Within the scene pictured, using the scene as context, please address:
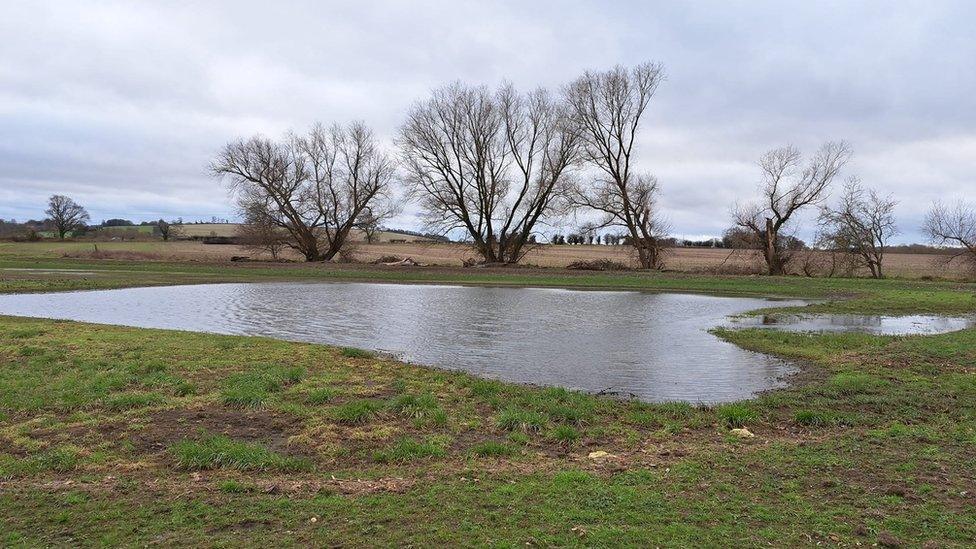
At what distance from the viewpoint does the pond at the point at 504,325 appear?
10.6 metres

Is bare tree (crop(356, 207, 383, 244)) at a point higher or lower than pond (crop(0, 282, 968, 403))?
higher

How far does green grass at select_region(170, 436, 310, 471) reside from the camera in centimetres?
573

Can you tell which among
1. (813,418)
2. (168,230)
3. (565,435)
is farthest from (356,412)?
(168,230)

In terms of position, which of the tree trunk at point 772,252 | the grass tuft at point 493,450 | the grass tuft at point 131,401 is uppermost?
the tree trunk at point 772,252

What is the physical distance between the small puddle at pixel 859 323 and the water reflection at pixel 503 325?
1.29 meters

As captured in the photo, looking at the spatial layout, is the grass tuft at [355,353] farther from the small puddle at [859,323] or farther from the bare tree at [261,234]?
the bare tree at [261,234]

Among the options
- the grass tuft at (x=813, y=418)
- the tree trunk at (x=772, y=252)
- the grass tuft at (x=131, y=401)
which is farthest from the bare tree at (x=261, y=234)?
the grass tuft at (x=813, y=418)

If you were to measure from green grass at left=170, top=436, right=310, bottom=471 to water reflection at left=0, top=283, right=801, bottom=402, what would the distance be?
4.90m

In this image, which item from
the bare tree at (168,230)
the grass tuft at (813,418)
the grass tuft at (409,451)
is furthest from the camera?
the bare tree at (168,230)

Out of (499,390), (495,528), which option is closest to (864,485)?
(495,528)

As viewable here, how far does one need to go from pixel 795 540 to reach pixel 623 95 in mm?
43731

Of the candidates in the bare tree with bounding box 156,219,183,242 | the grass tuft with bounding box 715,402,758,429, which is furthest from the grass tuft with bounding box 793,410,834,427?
the bare tree with bounding box 156,219,183,242

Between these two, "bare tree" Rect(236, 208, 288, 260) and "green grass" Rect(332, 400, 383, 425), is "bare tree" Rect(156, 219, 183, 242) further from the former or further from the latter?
"green grass" Rect(332, 400, 383, 425)

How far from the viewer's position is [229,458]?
588 cm
